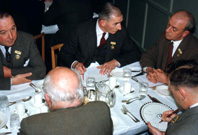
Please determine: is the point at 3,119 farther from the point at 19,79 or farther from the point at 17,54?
the point at 17,54

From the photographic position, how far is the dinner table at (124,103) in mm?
1906

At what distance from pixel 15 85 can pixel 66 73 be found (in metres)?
0.97

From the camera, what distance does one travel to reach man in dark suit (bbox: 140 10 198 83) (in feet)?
8.91

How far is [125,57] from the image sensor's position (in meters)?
3.09

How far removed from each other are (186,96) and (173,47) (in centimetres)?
142

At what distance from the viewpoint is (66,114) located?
1.43 metres

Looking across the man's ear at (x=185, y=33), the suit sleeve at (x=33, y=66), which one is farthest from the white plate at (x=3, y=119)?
the man's ear at (x=185, y=33)

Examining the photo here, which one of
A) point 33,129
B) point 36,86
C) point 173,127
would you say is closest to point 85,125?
point 33,129

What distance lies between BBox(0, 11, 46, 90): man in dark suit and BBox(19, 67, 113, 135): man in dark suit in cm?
97

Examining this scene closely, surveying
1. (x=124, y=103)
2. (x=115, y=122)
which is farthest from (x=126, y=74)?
(x=115, y=122)

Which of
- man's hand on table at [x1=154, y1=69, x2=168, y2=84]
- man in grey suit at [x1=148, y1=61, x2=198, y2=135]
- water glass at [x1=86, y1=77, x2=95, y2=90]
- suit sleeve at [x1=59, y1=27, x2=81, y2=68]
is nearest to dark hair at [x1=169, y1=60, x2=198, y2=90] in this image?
man in grey suit at [x1=148, y1=61, x2=198, y2=135]

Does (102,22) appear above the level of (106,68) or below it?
above

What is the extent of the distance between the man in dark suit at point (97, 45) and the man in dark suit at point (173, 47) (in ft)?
0.92

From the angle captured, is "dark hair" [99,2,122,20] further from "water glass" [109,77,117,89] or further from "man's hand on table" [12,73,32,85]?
"man's hand on table" [12,73,32,85]
